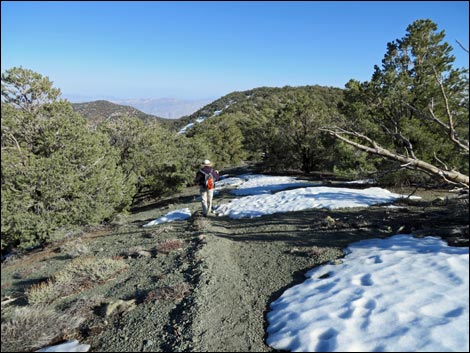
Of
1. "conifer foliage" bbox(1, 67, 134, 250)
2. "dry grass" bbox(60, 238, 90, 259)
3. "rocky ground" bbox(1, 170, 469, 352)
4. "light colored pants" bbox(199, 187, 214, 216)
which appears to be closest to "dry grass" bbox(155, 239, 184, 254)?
"rocky ground" bbox(1, 170, 469, 352)

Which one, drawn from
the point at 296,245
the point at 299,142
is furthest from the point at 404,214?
the point at 299,142

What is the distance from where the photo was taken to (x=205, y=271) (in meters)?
6.17

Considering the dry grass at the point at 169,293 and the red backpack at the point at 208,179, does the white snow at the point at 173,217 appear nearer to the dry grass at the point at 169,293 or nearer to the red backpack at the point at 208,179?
the red backpack at the point at 208,179

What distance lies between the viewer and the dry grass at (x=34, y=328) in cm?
331

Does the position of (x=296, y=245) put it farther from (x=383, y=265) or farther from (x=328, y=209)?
(x=328, y=209)

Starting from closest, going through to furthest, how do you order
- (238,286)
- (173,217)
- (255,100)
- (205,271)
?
(238,286) < (205,271) < (173,217) < (255,100)

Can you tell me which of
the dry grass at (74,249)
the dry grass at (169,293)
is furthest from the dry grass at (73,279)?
the dry grass at (169,293)

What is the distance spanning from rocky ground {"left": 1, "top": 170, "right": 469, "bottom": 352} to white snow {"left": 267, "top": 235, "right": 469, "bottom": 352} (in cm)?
46

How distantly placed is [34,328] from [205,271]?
315 cm

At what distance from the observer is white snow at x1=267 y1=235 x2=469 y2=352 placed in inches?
127

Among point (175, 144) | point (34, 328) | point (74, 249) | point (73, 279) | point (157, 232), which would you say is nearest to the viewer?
point (34, 328)

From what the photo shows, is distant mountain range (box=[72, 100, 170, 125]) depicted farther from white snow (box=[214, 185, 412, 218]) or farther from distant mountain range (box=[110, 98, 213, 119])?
white snow (box=[214, 185, 412, 218])

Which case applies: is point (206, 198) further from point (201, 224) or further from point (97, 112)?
point (97, 112)

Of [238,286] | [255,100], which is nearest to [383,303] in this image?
[238,286]
